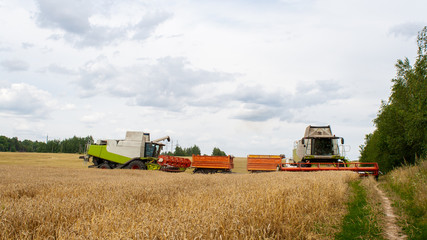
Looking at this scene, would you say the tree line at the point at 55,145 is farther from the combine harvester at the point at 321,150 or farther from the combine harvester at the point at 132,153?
the combine harvester at the point at 321,150

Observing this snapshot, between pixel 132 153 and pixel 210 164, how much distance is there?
731cm

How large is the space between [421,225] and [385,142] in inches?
1410

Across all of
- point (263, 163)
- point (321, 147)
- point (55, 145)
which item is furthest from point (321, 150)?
point (55, 145)

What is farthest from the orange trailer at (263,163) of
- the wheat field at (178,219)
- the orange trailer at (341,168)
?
the wheat field at (178,219)

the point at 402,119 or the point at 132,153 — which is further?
the point at 402,119

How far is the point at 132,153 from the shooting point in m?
28.1

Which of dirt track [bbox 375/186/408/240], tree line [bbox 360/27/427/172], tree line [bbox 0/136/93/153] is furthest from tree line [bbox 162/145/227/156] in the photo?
dirt track [bbox 375/186/408/240]

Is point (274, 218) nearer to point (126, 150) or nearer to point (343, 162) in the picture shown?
point (343, 162)

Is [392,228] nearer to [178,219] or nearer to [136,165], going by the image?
[178,219]

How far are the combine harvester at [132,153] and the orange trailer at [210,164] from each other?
1.10 m

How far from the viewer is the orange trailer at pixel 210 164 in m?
29.0

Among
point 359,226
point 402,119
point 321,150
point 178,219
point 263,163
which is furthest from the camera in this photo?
point 402,119

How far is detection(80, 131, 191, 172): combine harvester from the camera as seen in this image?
27.5 meters

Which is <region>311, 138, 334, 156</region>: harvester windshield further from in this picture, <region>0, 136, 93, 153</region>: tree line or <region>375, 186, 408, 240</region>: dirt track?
<region>0, 136, 93, 153</region>: tree line
